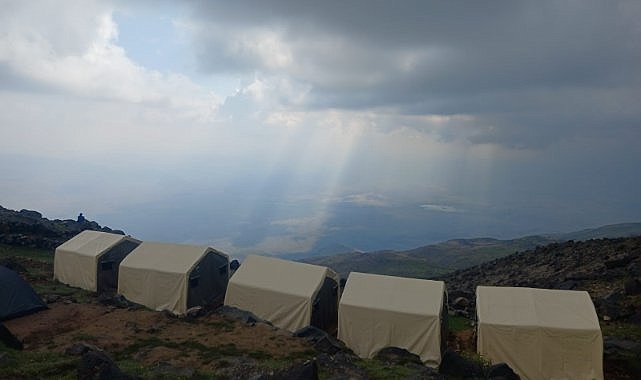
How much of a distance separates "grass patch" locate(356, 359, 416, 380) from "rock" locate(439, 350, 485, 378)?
1.12 meters

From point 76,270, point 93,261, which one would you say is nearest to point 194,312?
point 93,261

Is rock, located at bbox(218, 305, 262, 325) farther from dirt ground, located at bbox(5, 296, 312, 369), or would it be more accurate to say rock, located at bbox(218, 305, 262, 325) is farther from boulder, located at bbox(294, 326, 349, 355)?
boulder, located at bbox(294, 326, 349, 355)

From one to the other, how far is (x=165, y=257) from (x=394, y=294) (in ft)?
44.3

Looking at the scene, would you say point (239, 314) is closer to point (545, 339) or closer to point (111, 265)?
point (111, 265)

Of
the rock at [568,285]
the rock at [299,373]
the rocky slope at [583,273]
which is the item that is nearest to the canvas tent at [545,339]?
the rocky slope at [583,273]

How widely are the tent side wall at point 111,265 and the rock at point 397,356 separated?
18262mm

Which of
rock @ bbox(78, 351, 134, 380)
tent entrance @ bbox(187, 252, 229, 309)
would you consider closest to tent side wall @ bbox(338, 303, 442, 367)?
tent entrance @ bbox(187, 252, 229, 309)

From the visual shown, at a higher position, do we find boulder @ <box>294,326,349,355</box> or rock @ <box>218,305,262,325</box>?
rock @ <box>218,305,262,325</box>

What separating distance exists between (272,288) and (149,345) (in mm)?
6419

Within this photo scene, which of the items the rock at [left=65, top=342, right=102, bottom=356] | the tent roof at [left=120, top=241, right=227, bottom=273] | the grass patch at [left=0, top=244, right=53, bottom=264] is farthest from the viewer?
the grass patch at [left=0, top=244, right=53, bottom=264]

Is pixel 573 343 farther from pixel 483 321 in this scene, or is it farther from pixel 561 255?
Result: pixel 561 255

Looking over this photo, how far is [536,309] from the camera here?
19.9m

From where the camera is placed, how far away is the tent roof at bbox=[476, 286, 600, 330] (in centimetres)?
1891

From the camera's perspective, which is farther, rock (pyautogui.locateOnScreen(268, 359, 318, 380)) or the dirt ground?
the dirt ground
